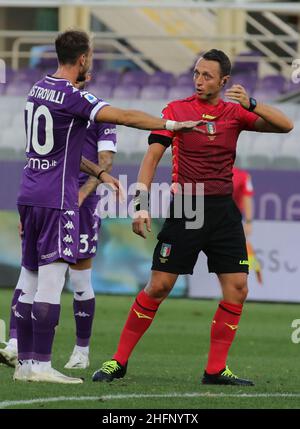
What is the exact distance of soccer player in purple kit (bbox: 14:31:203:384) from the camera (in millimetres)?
7234

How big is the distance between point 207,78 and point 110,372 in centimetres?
191

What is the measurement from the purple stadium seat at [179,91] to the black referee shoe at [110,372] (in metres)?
12.1

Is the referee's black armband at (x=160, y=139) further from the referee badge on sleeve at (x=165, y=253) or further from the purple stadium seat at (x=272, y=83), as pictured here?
the purple stadium seat at (x=272, y=83)

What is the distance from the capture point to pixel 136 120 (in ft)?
22.9

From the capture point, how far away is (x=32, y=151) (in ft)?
24.0

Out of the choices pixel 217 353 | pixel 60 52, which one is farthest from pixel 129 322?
pixel 60 52

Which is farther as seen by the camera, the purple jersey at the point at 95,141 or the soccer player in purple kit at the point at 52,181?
the purple jersey at the point at 95,141

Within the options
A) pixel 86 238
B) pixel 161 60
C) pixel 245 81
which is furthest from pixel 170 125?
pixel 161 60

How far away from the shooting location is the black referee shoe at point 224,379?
766 cm

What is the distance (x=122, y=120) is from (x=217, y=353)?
66.9 inches

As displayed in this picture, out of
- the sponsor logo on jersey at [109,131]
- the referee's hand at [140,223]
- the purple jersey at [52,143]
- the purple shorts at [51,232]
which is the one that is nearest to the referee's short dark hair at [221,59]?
the purple jersey at [52,143]

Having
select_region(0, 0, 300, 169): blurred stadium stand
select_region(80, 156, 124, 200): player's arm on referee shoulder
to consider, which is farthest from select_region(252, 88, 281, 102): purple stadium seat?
select_region(80, 156, 124, 200): player's arm on referee shoulder

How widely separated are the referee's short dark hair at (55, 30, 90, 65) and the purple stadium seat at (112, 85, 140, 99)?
12941 mm

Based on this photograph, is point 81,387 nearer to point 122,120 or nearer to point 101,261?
point 122,120
